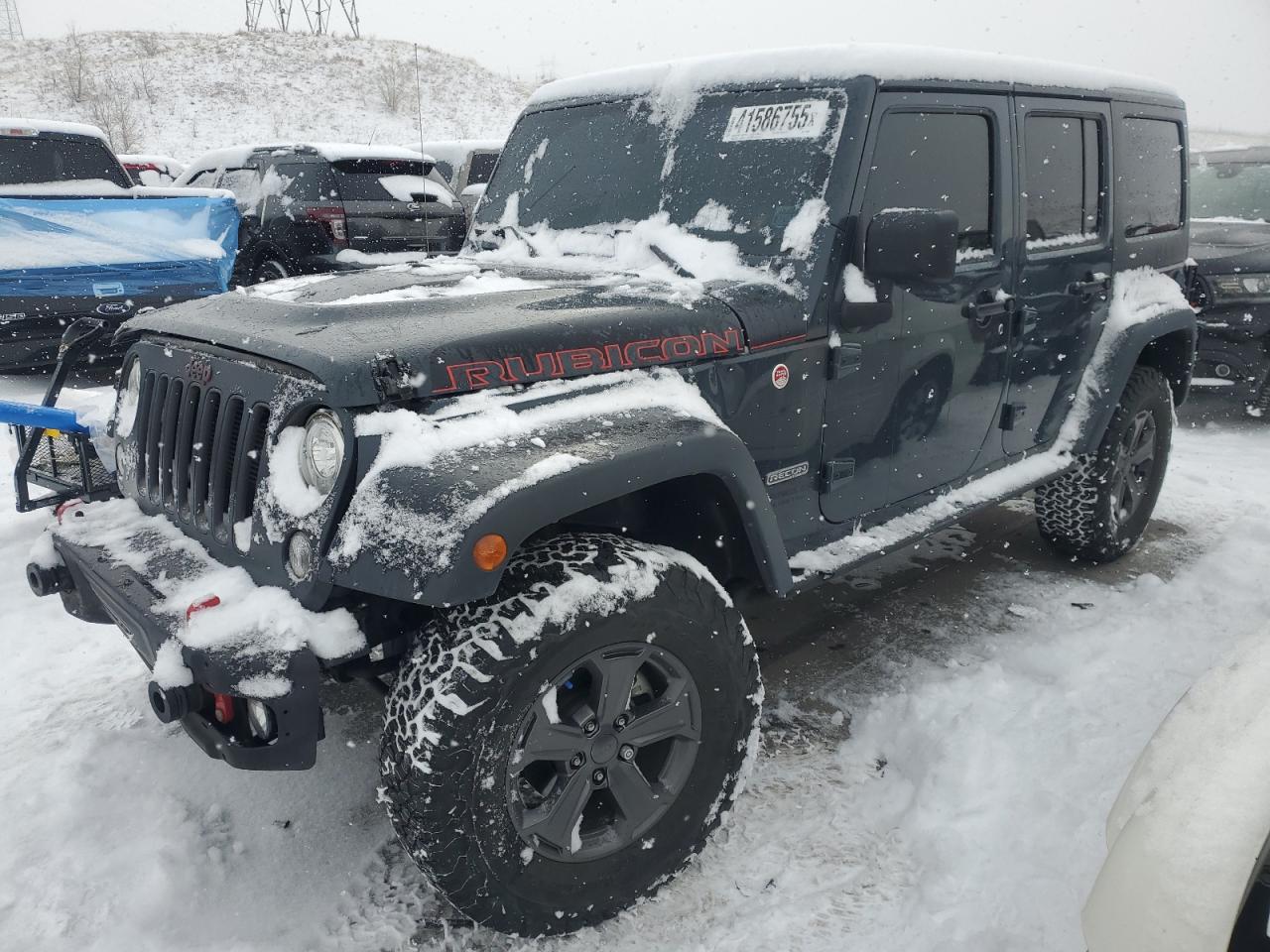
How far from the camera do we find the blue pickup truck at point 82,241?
6.43m

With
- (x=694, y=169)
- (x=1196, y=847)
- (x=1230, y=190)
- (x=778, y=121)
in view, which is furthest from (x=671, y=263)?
(x=1230, y=190)

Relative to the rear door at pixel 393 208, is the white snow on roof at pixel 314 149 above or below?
above

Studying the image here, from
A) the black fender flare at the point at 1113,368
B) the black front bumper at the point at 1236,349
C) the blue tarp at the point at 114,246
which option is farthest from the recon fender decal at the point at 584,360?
the blue tarp at the point at 114,246

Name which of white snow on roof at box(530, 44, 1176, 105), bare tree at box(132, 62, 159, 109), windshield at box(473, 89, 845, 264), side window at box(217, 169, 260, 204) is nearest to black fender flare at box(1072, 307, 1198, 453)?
white snow on roof at box(530, 44, 1176, 105)

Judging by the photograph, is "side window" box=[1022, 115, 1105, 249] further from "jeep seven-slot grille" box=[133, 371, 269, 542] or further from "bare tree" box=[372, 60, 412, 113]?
"bare tree" box=[372, 60, 412, 113]

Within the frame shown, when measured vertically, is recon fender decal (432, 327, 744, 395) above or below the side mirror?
below

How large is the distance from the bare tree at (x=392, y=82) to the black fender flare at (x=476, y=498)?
1256 inches

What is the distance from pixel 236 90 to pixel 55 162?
84.8 feet

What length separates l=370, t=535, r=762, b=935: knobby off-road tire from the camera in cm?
192

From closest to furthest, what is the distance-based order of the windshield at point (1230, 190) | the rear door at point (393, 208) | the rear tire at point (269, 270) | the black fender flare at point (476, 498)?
the black fender flare at point (476, 498)
the windshield at point (1230, 190)
the rear tire at point (269, 270)
the rear door at point (393, 208)

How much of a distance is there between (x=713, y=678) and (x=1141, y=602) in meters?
2.60

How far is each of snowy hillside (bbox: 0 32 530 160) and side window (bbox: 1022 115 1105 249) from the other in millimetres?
25256

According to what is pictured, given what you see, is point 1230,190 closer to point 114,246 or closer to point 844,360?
point 844,360

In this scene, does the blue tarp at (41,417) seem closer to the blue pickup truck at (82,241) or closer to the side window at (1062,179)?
the blue pickup truck at (82,241)
